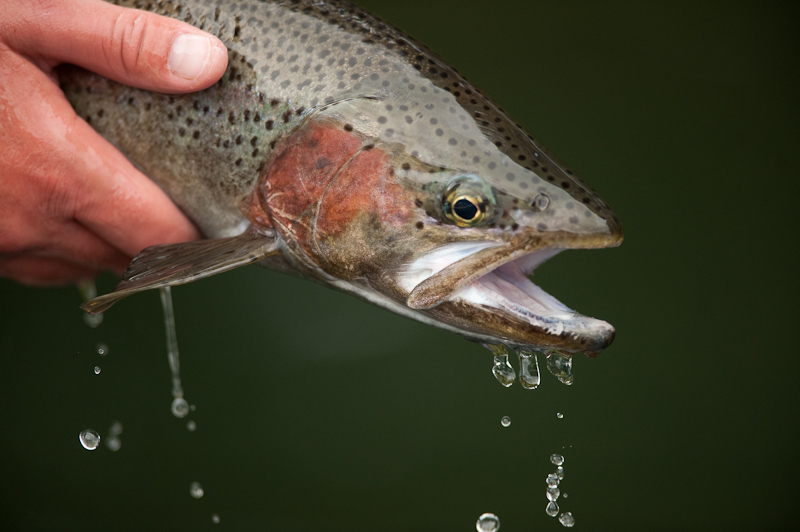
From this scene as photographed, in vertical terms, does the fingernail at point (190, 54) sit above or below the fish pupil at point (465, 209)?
above

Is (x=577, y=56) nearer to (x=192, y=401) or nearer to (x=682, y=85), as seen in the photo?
(x=682, y=85)

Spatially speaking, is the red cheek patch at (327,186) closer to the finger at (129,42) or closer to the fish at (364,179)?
the fish at (364,179)

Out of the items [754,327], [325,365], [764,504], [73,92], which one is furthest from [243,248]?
[764,504]

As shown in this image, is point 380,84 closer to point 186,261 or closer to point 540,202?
point 540,202

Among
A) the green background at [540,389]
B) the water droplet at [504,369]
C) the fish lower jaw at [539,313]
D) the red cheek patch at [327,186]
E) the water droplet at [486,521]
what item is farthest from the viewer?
the green background at [540,389]

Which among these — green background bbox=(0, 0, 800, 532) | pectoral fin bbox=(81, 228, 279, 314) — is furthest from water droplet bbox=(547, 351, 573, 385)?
green background bbox=(0, 0, 800, 532)

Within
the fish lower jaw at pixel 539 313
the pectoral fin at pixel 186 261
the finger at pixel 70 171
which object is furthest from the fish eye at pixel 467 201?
the finger at pixel 70 171
